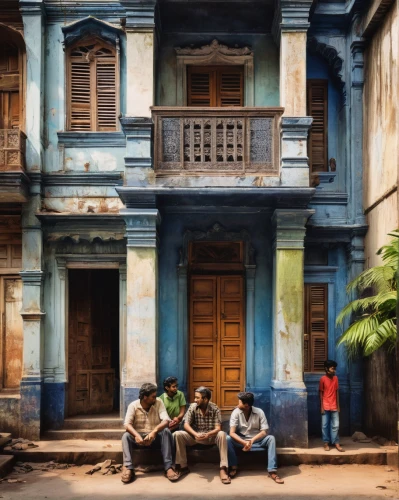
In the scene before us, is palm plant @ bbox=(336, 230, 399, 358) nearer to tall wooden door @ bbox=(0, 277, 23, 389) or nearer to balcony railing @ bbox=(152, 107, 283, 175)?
balcony railing @ bbox=(152, 107, 283, 175)

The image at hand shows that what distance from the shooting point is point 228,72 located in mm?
11359

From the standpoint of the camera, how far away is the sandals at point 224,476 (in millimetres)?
8490

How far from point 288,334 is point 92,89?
512 cm

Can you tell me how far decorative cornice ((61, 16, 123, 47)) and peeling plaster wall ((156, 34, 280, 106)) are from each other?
2.66ft

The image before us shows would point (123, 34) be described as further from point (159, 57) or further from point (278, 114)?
point (278, 114)

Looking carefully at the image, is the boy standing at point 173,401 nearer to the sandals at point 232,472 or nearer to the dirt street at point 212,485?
the dirt street at point 212,485

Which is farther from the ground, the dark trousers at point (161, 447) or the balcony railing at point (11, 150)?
the balcony railing at point (11, 150)

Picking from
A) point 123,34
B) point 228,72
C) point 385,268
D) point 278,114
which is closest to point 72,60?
point 123,34

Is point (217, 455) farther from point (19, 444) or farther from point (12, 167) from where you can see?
point (12, 167)

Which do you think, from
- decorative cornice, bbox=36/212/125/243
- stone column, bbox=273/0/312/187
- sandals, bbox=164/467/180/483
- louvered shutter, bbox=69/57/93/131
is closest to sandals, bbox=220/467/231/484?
sandals, bbox=164/467/180/483

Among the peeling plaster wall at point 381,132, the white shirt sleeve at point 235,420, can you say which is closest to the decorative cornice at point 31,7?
the peeling plaster wall at point 381,132

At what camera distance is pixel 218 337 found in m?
11.1

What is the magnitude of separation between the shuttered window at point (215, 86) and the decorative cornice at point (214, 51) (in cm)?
24

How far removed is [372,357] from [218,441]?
121 inches
